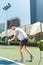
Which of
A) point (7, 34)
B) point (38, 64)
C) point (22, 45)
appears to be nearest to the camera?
point (38, 64)

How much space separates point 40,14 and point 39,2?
5163 mm

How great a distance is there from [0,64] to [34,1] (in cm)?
8159

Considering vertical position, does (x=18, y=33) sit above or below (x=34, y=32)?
above

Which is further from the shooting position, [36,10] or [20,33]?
[36,10]

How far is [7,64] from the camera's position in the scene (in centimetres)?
387

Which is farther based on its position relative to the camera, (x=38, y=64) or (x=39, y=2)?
(x=39, y=2)

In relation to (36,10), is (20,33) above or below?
above

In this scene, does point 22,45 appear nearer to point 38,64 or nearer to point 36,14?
point 38,64

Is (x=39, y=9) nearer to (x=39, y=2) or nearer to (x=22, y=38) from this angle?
(x=39, y=2)

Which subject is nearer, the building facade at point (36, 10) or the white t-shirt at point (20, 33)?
the white t-shirt at point (20, 33)

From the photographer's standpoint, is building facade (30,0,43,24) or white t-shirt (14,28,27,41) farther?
building facade (30,0,43,24)

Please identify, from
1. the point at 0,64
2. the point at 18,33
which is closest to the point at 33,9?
the point at 18,33

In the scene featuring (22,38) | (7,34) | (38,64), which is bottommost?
(7,34)

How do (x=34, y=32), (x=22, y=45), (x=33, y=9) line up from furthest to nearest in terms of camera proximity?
1. (x=33, y=9)
2. (x=34, y=32)
3. (x=22, y=45)
